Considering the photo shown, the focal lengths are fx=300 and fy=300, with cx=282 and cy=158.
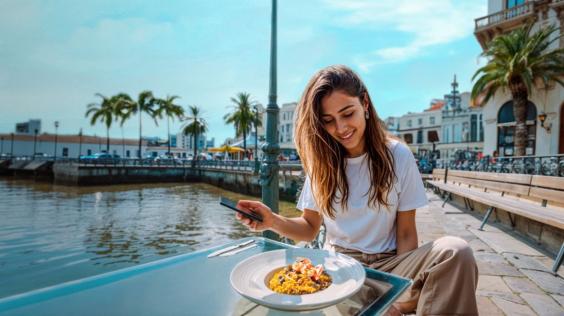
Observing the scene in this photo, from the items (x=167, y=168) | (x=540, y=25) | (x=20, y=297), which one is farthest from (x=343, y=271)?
(x=167, y=168)

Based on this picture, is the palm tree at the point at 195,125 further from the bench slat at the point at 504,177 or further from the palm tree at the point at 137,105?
the bench slat at the point at 504,177

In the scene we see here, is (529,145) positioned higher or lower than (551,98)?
lower

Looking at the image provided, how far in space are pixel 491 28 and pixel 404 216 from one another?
68.7ft

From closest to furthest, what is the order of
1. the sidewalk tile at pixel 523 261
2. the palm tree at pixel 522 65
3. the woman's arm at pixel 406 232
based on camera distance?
the woman's arm at pixel 406 232
the sidewalk tile at pixel 523 261
the palm tree at pixel 522 65

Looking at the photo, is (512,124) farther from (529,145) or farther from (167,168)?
(167,168)

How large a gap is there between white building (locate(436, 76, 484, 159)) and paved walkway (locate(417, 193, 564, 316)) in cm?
3183

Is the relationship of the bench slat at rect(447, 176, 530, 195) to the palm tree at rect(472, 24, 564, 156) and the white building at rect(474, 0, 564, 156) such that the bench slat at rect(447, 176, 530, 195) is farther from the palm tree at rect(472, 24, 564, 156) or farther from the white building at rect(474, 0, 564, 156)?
the white building at rect(474, 0, 564, 156)

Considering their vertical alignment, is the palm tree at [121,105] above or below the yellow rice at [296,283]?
above

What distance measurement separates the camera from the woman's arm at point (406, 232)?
155 cm

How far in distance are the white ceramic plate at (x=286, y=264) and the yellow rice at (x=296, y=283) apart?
22 millimetres

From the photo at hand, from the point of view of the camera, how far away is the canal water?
6.33m

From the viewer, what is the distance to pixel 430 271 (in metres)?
1.16

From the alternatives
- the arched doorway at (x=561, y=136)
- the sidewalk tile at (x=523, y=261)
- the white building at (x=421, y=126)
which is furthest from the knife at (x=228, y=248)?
the white building at (x=421, y=126)

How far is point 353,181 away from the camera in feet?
5.67
